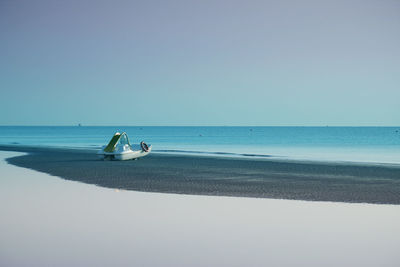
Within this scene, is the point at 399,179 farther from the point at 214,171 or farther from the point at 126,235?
the point at 126,235

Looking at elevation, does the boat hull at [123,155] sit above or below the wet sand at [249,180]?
above

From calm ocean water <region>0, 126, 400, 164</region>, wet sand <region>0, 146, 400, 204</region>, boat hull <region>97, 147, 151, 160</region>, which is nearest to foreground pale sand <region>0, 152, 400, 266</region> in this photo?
wet sand <region>0, 146, 400, 204</region>

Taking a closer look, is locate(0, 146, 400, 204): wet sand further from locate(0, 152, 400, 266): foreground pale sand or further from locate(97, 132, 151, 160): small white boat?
locate(97, 132, 151, 160): small white boat

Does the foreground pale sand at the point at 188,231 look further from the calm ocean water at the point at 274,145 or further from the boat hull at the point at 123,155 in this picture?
the calm ocean water at the point at 274,145

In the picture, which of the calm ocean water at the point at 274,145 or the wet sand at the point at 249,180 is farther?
the calm ocean water at the point at 274,145

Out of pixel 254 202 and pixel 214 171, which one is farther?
pixel 214 171

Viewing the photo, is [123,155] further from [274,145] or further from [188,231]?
[274,145]

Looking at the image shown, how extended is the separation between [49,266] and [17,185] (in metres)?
11.1

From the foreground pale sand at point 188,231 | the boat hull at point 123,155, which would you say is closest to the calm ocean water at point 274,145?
the boat hull at point 123,155

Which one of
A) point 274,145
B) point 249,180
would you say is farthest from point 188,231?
point 274,145

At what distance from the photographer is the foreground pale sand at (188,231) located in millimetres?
8422

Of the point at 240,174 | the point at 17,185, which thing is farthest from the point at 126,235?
the point at 240,174

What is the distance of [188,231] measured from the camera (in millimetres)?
10570

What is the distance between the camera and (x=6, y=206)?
44.4ft
